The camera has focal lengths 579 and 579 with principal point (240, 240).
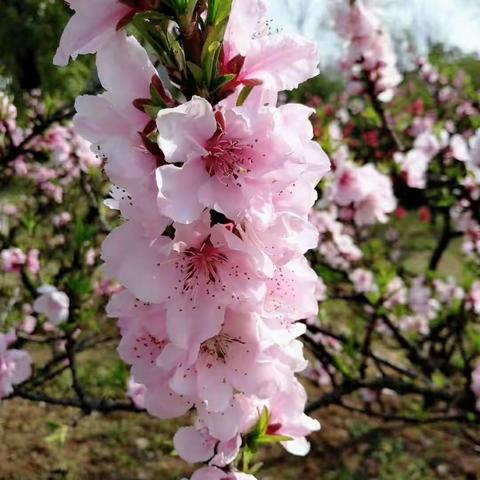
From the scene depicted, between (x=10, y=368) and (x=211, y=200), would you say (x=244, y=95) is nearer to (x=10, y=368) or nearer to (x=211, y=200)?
(x=211, y=200)

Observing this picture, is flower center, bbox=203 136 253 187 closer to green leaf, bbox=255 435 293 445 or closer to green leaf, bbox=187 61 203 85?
green leaf, bbox=187 61 203 85

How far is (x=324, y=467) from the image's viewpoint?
13.7ft

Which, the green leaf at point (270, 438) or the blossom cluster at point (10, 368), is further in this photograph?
the blossom cluster at point (10, 368)

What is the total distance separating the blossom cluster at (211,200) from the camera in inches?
33.5

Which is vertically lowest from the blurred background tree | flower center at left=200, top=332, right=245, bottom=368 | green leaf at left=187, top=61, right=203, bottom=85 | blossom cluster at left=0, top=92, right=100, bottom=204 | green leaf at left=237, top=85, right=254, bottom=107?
flower center at left=200, top=332, right=245, bottom=368

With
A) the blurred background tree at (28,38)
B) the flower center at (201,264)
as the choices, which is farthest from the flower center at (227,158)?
the blurred background tree at (28,38)

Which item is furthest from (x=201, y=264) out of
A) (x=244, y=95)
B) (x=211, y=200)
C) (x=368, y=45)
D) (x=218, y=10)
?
(x=368, y=45)

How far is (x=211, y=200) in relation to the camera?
2.78 ft

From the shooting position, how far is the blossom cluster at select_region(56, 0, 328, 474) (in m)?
0.85

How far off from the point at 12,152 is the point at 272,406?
7.45 ft

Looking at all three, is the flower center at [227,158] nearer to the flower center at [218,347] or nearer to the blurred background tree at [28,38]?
the flower center at [218,347]

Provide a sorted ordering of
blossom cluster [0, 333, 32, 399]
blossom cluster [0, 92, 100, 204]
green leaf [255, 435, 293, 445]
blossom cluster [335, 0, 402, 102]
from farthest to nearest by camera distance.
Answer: blossom cluster [0, 92, 100, 204]
blossom cluster [335, 0, 402, 102]
blossom cluster [0, 333, 32, 399]
green leaf [255, 435, 293, 445]

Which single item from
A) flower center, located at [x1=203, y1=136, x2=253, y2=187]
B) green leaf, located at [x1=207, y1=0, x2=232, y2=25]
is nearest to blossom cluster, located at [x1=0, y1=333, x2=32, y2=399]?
flower center, located at [x1=203, y1=136, x2=253, y2=187]

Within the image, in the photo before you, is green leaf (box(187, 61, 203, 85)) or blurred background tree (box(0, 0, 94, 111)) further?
blurred background tree (box(0, 0, 94, 111))
